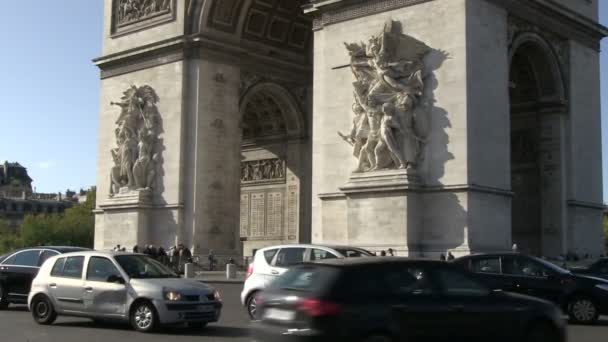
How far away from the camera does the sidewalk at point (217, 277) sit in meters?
30.7

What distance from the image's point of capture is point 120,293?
15.8 meters

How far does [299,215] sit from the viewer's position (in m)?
39.8

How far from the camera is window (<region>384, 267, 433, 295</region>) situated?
34.6ft

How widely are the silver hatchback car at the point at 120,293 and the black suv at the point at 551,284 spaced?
539 cm

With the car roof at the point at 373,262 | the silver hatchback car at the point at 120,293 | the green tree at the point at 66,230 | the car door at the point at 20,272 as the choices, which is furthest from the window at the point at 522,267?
the green tree at the point at 66,230

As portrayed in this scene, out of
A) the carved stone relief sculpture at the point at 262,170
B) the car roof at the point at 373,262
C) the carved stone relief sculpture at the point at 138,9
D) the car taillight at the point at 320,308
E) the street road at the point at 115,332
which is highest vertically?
the carved stone relief sculpture at the point at 138,9

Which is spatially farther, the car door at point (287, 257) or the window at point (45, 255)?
the window at point (45, 255)

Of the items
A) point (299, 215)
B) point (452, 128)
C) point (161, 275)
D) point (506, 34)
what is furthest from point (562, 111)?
point (161, 275)

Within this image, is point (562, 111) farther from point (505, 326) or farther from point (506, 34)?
point (505, 326)

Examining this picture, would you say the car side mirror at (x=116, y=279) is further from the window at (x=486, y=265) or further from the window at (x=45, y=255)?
the window at (x=486, y=265)

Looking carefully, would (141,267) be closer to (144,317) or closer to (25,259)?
(144,317)

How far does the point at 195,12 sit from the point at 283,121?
7.76 m

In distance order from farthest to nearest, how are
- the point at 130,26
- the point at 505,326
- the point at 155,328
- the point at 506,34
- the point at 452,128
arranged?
1. the point at 130,26
2. the point at 506,34
3. the point at 452,128
4. the point at 155,328
5. the point at 505,326

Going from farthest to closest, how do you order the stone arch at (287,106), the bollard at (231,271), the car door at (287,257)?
the stone arch at (287,106)
the bollard at (231,271)
the car door at (287,257)
